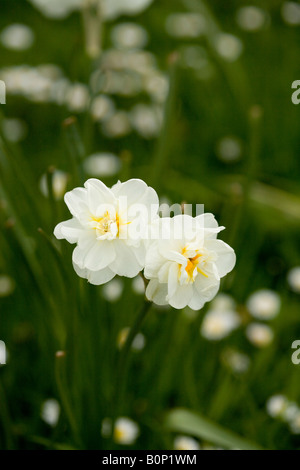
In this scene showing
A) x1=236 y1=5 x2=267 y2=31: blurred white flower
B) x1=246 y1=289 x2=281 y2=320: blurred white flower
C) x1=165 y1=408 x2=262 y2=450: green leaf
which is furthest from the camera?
x1=236 y1=5 x2=267 y2=31: blurred white flower

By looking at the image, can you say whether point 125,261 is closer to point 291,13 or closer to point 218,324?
point 218,324

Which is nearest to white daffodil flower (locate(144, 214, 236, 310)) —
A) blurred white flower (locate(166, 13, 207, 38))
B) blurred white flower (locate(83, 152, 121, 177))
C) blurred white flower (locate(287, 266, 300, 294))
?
blurred white flower (locate(287, 266, 300, 294))

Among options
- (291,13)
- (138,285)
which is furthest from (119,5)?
(291,13)

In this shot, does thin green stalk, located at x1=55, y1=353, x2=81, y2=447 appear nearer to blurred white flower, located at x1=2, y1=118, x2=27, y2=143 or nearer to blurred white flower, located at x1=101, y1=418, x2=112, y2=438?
blurred white flower, located at x1=101, y1=418, x2=112, y2=438

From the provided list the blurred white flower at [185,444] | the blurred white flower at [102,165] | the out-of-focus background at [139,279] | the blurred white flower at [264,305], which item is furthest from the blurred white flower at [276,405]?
the blurred white flower at [102,165]

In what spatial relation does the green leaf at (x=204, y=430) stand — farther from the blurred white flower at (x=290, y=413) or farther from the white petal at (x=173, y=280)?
the white petal at (x=173, y=280)

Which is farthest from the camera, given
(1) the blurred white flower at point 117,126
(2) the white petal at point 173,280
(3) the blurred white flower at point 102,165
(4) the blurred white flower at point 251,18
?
(4) the blurred white flower at point 251,18
